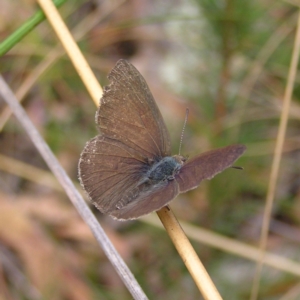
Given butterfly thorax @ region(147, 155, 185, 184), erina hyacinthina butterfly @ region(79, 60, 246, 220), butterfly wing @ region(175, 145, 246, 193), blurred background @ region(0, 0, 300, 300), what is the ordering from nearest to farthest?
butterfly wing @ region(175, 145, 246, 193) < erina hyacinthina butterfly @ region(79, 60, 246, 220) < butterfly thorax @ region(147, 155, 185, 184) < blurred background @ region(0, 0, 300, 300)

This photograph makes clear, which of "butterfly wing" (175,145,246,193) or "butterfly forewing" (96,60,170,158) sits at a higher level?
"butterfly forewing" (96,60,170,158)

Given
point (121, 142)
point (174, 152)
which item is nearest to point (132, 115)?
point (121, 142)

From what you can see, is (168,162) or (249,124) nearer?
(168,162)

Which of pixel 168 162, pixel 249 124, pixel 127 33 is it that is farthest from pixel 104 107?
pixel 127 33

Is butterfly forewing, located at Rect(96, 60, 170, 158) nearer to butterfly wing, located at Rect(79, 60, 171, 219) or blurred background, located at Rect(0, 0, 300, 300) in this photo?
butterfly wing, located at Rect(79, 60, 171, 219)

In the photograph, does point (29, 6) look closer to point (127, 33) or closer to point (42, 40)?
point (42, 40)

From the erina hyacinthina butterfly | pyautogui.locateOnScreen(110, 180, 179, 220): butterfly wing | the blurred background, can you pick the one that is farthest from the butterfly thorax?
the blurred background

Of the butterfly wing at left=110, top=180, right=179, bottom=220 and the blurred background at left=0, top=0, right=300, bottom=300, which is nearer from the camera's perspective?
the butterfly wing at left=110, top=180, right=179, bottom=220
